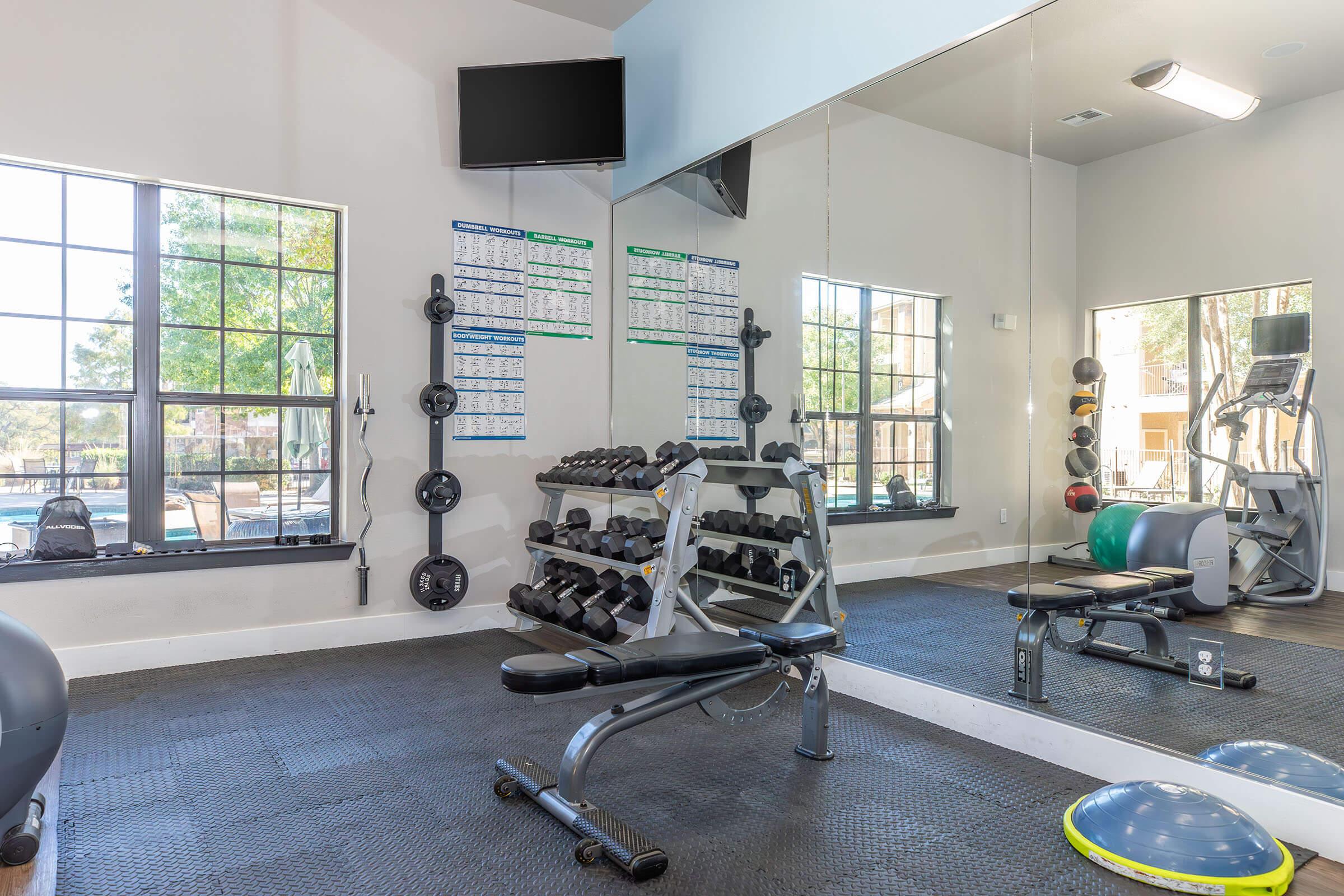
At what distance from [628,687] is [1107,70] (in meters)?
2.25

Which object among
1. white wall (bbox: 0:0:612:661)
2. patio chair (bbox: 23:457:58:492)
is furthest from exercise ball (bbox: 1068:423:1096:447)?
patio chair (bbox: 23:457:58:492)

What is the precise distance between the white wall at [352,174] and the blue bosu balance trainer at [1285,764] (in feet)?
10.8

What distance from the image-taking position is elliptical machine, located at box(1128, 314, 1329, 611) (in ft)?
6.63

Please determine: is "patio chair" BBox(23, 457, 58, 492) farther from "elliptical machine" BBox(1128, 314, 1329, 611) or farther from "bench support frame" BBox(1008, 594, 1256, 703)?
"elliptical machine" BBox(1128, 314, 1329, 611)

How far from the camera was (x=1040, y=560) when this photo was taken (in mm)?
2641

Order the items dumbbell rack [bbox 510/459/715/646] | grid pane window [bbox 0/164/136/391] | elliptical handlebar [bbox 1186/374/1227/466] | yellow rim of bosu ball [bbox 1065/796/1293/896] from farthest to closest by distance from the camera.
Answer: grid pane window [bbox 0/164/136/391], dumbbell rack [bbox 510/459/715/646], elliptical handlebar [bbox 1186/374/1227/466], yellow rim of bosu ball [bbox 1065/796/1293/896]

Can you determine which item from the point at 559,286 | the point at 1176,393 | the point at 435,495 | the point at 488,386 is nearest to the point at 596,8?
the point at 559,286

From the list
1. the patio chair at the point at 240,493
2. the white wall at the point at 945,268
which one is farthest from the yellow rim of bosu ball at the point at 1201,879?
the patio chair at the point at 240,493

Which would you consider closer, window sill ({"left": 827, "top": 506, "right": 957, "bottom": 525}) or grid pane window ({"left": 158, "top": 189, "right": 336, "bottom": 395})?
window sill ({"left": 827, "top": 506, "right": 957, "bottom": 525})

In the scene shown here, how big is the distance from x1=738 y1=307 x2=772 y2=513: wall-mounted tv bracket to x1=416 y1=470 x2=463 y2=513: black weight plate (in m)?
Answer: 1.48

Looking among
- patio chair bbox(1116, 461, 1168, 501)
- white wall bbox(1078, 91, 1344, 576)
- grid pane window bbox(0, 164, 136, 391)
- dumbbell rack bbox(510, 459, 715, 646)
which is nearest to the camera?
white wall bbox(1078, 91, 1344, 576)

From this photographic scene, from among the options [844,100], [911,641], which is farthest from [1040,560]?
[844,100]

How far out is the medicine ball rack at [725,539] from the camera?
10.5 feet

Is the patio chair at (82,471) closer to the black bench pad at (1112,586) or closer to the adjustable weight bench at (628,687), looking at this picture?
the adjustable weight bench at (628,687)
